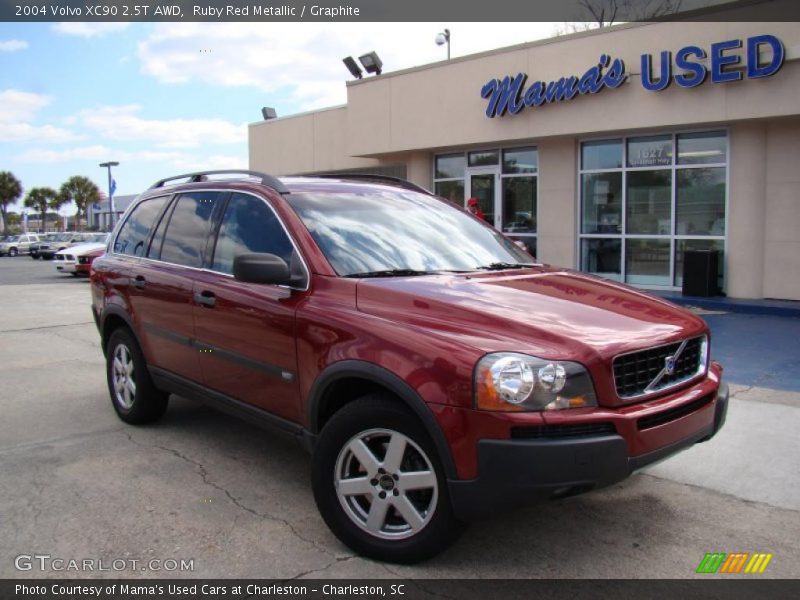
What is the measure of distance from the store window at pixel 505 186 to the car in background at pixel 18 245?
39.8 meters

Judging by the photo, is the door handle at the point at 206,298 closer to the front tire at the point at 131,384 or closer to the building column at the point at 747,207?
the front tire at the point at 131,384

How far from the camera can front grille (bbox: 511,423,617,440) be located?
2893mm

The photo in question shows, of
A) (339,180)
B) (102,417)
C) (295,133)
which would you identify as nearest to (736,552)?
(339,180)

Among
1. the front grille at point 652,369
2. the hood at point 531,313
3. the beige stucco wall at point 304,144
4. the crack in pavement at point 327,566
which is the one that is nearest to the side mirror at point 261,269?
the hood at point 531,313

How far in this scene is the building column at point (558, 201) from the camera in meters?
14.4

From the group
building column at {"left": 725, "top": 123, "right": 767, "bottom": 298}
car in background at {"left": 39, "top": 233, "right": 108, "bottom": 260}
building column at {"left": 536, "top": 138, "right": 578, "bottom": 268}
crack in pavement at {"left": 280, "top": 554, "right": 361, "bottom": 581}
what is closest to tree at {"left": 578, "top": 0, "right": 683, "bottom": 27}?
building column at {"left": 536, "top": 138, "right": 578, "bottom": 268}

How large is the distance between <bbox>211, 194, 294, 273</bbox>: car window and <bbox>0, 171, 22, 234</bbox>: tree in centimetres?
8247

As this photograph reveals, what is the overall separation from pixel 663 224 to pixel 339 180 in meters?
9.94

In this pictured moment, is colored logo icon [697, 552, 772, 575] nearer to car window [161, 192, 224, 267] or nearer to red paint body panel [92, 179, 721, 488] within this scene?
red paint body panel [92, 179, 721, 488]

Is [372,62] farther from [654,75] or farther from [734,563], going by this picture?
[734,563]

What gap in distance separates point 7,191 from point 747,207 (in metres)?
82.3

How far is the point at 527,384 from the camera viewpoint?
115 inches

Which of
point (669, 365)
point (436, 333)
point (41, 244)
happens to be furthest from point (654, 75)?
point (41, 244)

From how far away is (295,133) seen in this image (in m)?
21.7
